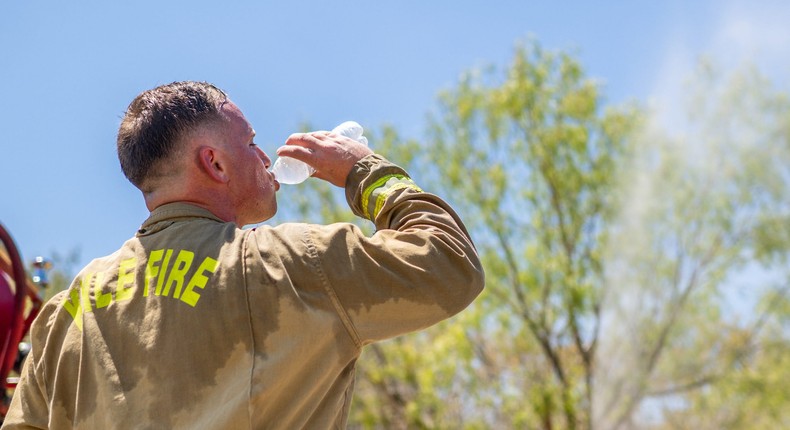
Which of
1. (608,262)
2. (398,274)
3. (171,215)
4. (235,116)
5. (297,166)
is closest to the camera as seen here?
(398,274)

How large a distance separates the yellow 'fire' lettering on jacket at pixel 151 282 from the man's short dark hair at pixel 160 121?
0.24 m

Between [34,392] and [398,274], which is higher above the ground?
[398,274]

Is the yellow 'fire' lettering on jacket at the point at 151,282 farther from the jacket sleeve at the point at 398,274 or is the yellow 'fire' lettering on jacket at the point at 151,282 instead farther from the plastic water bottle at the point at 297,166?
the plastic water bottle at the point at 297,166

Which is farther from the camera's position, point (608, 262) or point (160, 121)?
point (608, 262)

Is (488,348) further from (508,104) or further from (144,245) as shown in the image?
(144,245)

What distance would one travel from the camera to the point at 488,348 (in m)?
16.6

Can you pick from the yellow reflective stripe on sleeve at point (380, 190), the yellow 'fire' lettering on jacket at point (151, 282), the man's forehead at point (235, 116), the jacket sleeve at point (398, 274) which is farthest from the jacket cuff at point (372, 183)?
the yellow 'fire' lettering on jacket at point (151, 282)

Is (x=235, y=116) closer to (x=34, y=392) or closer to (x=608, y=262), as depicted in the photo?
(x=34, y=392)

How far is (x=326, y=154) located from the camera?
2.26 m

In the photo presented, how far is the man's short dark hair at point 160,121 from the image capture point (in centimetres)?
215

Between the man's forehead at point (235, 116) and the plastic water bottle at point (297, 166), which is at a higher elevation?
the plastic water bottle at point (297, 166)

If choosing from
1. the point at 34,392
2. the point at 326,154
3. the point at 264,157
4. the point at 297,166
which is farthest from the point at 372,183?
the point at 34,392

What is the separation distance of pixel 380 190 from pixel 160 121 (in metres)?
0.54

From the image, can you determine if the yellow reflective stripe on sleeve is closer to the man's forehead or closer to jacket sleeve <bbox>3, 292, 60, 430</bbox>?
the man's forehead
